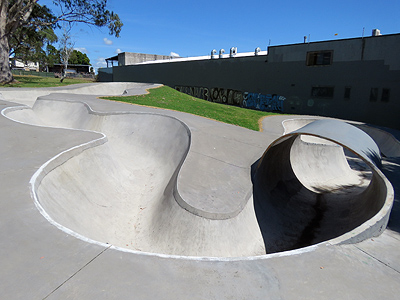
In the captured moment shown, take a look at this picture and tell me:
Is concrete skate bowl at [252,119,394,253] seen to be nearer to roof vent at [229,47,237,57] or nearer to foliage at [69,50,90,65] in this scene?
roof vent at [229,47,237,57]

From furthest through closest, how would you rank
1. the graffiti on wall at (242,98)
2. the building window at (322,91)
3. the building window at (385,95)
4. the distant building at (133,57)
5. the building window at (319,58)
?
the distant building at (133,57)
the graffiti on wall at (242,98)
the building window at (322,91)
the building window at (319,58)
the building window at (385,95)

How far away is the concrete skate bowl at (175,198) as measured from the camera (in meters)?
6.14

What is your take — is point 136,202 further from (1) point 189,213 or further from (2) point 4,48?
(2) point 4,48

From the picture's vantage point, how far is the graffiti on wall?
28.0 metres

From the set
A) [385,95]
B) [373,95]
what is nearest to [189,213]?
[385,95]

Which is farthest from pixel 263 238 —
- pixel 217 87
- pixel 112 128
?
pixel 217 87

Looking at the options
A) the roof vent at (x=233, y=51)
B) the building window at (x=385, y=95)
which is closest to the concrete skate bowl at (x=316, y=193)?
the building window at (x=385, y=95)

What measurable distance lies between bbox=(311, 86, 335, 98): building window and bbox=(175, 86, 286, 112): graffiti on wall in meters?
3.05

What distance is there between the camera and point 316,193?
1153 centimetres

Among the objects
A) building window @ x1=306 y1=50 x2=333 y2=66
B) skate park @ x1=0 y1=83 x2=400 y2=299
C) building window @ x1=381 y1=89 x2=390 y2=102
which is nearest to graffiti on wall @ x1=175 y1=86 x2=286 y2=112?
building window @ x1=306 y1=50 x2=333 y2=66

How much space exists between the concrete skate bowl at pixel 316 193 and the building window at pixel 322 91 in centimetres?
1134

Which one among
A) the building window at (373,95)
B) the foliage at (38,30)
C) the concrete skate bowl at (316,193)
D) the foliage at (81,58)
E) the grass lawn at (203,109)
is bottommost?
the concrete skate bowl at (316,193)

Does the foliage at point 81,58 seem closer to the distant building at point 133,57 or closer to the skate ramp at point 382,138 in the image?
the distant building at point 133,57

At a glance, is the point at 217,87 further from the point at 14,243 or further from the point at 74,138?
the point at 14,243
